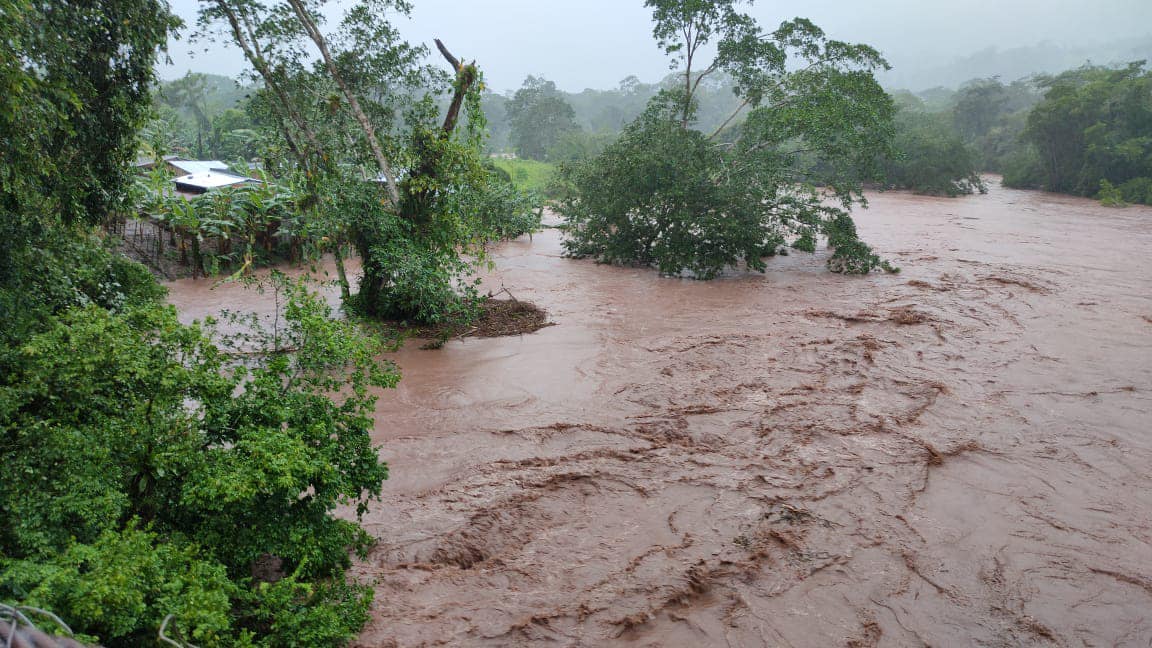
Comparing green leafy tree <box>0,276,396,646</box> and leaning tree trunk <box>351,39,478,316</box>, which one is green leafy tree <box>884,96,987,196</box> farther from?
green leafy tree <box>0,276,396,646</box>

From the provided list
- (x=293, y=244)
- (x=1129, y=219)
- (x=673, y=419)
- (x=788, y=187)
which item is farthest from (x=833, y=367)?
(x=1129, y=219)

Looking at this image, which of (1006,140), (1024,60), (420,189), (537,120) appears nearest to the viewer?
(420,189)

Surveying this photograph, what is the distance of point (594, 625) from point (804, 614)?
107cm

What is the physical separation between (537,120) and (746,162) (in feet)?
89.1

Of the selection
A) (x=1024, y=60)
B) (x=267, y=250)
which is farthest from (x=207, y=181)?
(x=1024, y=60)

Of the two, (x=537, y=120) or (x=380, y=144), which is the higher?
(x=537, y=120)

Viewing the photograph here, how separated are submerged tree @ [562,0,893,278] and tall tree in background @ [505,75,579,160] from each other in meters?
24.5

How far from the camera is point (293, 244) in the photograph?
12.5 m

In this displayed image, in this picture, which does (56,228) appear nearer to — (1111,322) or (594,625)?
(594,625)

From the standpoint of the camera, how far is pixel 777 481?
16.0 feet

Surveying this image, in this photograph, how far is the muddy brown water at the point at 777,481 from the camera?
355 centimetres

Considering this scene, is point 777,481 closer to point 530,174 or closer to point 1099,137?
point 1099,137

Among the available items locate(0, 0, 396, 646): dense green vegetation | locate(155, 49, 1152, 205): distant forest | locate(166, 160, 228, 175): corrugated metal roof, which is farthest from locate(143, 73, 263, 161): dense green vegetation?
locate(0, 0, 396, 646): dense green vegetation

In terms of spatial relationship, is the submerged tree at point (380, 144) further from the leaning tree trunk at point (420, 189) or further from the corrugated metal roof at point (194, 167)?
the corrugated metal roof at point (194, 167)
